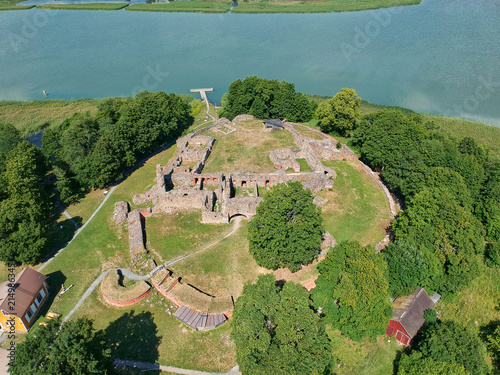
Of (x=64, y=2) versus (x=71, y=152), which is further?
(x=64, y=2)

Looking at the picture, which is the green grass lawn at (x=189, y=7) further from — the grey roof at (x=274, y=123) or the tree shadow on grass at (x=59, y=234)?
the tree shadow on grass at (x=59, y=234)

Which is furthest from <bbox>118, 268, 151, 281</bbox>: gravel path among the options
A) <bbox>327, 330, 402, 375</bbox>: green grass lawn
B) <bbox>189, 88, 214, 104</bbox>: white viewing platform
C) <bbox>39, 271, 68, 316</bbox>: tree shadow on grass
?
<bbox>189, 88, 214, 104</bbox>: white viewing platform

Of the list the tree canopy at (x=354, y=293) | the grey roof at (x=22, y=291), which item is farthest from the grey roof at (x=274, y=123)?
the grey roof at (x=22, y=291)

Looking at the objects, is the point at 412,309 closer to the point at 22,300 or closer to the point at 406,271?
the point at 406,271

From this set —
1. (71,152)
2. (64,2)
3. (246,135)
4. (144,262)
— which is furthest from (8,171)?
(64,2)

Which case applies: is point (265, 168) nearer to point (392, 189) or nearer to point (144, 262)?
point (392, 189)

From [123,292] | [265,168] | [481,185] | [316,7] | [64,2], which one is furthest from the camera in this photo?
[64,2]

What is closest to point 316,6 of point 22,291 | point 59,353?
point 22,291
